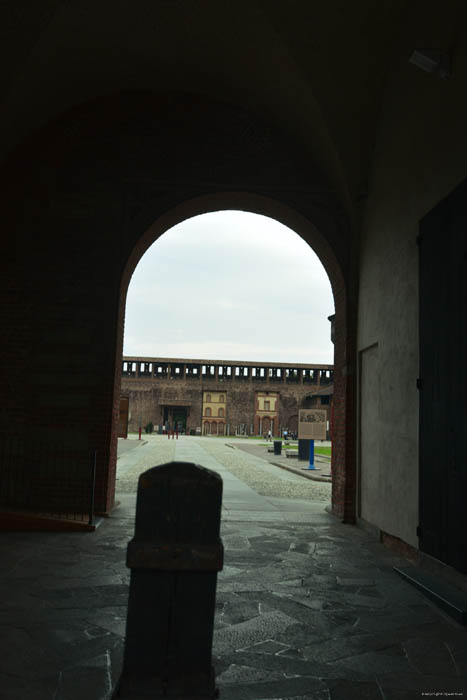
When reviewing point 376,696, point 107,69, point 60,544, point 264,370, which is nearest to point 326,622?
point 376,696

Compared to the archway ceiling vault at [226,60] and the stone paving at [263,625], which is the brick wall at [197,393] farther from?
the stone paving at [263,625]

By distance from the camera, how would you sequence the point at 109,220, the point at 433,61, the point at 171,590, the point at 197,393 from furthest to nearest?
the point at 197,393, the point at 109,220, the point at 433,61, the point at 171,590

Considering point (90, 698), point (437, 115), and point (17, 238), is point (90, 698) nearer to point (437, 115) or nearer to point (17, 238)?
point (437, 115)

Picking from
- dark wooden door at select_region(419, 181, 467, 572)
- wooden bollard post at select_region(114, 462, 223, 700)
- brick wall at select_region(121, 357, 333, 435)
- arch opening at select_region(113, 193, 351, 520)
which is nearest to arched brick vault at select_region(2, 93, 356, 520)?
arch opening at select_region(113, 193, 351, 520)

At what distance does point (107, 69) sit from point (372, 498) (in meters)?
6.44

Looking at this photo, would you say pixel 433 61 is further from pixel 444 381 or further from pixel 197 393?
pixel 197 393

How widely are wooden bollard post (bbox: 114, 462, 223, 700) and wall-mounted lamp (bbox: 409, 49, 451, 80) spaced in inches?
159

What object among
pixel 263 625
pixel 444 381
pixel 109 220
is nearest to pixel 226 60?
pixel 109 220

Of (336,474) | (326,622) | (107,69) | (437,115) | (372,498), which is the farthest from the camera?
(336,474)

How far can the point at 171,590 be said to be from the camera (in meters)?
2.30

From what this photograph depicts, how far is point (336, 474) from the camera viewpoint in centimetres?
773

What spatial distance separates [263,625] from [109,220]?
568cm

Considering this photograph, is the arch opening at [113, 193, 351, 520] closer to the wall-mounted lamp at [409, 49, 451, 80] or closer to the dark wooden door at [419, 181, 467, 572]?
the dark wooden door at [419, 181, 467, 572]

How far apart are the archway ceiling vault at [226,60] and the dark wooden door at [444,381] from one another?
2.48 metres
